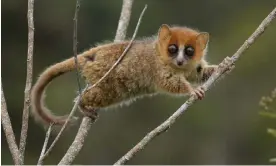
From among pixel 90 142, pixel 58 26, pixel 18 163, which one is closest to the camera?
pixel 18 163

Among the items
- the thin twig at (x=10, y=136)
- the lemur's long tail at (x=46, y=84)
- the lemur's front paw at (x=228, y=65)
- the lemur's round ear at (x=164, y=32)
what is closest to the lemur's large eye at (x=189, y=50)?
the lemur's round ear at (x=164, y=32)

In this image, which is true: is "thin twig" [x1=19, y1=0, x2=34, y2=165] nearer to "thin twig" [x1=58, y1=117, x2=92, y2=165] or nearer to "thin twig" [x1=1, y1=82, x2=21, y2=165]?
"thin twig" [x1=1, y1=82, x2=21, y2=165]

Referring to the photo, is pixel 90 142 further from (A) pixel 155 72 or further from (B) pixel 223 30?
(A) pixel 155 72

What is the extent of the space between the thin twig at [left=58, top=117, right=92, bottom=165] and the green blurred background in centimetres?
1159

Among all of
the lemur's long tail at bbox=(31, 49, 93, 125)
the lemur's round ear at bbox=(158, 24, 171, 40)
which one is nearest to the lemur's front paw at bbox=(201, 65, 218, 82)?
the lemur's round ear at bbox=(158, 24, 171, 40)

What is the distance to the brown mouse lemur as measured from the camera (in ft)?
21.1

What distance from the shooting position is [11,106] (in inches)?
750

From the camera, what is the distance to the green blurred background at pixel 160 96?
1859cm

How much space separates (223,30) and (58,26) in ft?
11.8

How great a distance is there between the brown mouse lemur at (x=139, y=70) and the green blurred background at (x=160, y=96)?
11034 mm

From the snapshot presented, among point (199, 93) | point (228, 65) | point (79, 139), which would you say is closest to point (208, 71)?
point (199, 93)

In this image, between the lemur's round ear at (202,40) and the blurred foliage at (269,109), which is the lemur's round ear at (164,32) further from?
the blurred foliage at (269,109)

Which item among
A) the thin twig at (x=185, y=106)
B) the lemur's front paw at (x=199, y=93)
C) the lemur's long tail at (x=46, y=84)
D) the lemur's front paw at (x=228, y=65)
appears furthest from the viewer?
the lemur's long tail at (x=46, y=84)

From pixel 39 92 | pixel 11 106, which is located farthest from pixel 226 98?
pixel 39 92
